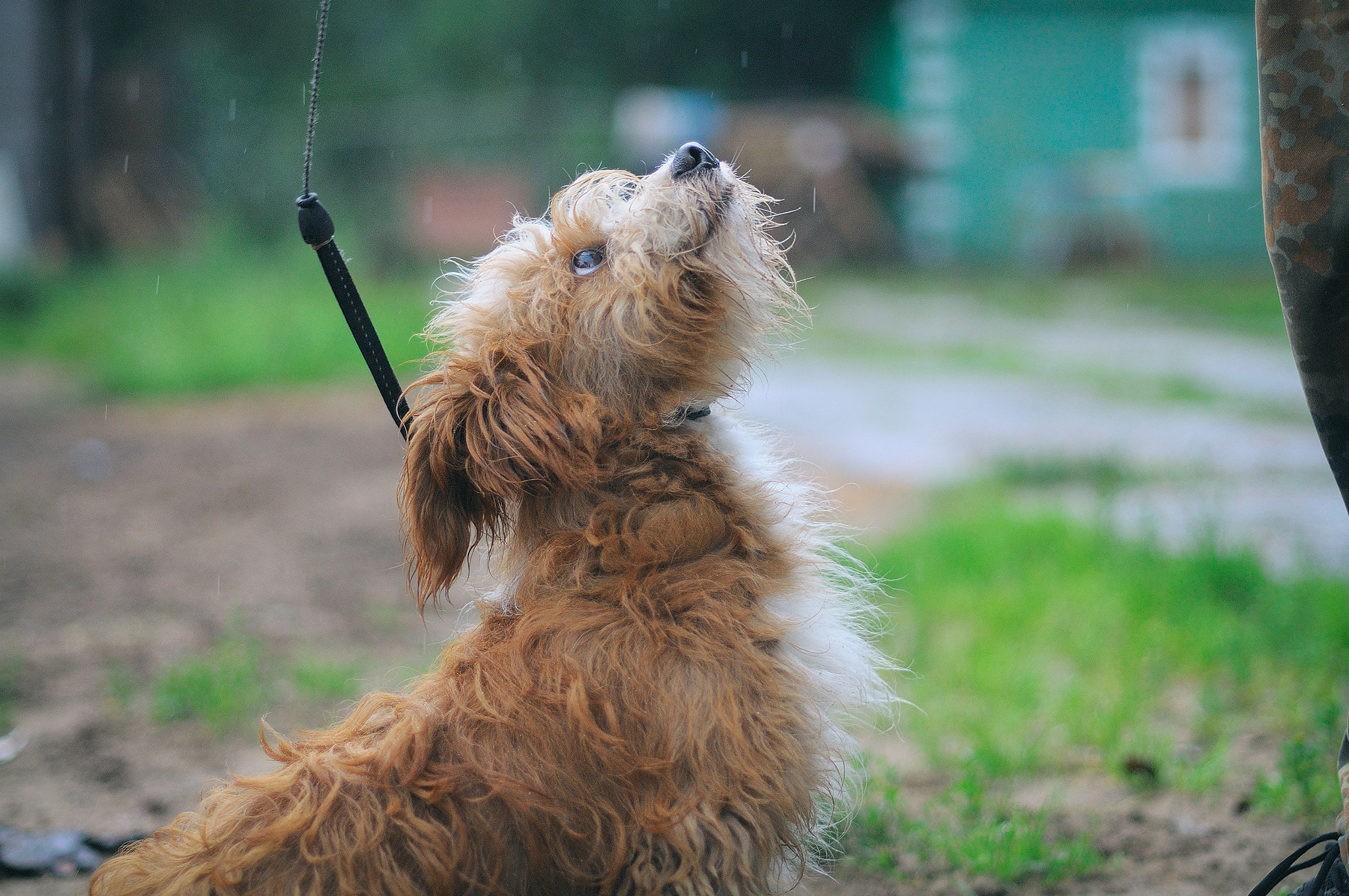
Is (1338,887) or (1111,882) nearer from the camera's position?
(1338,887)

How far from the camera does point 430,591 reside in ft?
7.87

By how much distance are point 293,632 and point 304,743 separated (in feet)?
9.59

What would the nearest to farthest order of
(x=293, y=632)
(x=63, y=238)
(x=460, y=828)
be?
1. (x=460, y=828)
2. (x=293, y=632)
3. (x=63, y=238)

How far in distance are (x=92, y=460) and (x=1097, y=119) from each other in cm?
2071

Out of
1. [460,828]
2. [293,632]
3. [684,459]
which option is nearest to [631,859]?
[460,828]

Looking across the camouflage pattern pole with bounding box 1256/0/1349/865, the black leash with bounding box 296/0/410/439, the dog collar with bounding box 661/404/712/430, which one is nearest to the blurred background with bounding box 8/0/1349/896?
the black leash with bounding box 296/0/410/439

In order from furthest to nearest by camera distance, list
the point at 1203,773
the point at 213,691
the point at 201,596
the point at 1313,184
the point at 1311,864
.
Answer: the point at 201,596 → the point at 213,691 → the point at 1203,773 → the point at 1311,864 → the point at 1313,184

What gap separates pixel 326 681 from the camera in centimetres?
426

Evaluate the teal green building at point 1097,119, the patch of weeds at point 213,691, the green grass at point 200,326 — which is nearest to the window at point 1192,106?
the teal green building at point 1097,119

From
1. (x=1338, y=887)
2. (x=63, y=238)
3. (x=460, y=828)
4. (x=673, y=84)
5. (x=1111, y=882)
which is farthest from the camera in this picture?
(x=673, y=84)

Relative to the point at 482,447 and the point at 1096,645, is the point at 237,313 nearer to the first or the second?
the point at 1096,645

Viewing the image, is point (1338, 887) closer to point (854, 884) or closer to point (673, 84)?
point (854, 884)

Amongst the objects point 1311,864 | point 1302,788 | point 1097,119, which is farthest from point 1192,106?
point 1311,864

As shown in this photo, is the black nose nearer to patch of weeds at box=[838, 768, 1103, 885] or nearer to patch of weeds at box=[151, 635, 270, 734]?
patch of weeds at box=[838, 768, 1103, 885]
